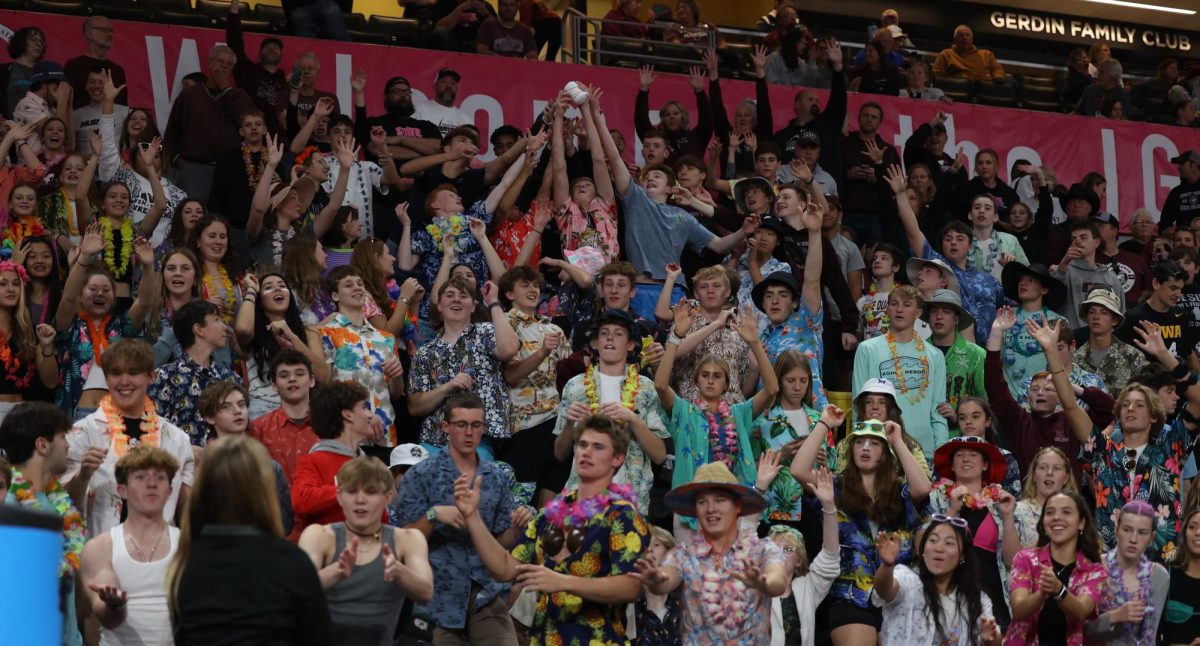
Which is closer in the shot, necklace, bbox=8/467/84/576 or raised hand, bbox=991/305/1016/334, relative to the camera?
necklace, bbox=8/467/84/576

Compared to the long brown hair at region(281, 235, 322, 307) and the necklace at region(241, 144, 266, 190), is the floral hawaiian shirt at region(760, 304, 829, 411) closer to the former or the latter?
the long brown hair at region(281, 235, 322, 307)

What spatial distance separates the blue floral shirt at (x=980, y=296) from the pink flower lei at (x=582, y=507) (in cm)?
559

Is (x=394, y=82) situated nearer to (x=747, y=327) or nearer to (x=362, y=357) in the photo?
(x=362, y=357)

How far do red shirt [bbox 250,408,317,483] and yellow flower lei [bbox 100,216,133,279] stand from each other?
8.33 feet

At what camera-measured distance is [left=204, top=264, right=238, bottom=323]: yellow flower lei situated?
8.96 metres

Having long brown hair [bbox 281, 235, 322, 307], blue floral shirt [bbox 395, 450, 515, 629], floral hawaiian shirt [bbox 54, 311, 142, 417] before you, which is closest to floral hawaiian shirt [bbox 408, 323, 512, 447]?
long brown hair [bbox 281, 235, 322, 307]

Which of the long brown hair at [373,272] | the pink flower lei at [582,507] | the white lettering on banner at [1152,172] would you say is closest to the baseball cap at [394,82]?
the long brown hair at [373,272]

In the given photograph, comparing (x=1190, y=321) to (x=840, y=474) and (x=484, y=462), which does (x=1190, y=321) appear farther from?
(x=484, y=462)

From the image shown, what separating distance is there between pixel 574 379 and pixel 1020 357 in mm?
3469

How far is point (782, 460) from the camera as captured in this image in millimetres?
8484

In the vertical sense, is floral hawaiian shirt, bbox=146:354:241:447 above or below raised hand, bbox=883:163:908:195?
below

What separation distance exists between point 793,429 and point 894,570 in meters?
1.63

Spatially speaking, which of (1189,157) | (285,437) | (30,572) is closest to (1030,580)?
(285,437)

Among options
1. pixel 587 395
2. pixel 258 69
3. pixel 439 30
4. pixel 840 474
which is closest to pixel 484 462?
pixel 587 395
